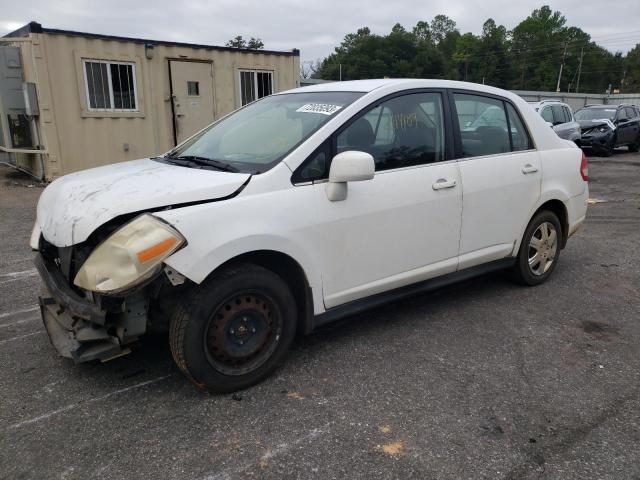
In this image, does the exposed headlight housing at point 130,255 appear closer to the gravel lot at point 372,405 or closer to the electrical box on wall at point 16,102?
the gravel lot at point 372,405

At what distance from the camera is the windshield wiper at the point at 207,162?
3.24 m

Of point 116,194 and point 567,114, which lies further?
point 567,114

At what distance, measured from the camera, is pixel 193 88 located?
12352 mm

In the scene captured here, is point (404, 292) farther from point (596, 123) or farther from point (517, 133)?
point (596, 123)

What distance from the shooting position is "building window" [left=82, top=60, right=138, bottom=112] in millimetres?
10852

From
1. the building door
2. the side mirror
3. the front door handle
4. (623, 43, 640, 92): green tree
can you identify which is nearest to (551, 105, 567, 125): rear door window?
the building door

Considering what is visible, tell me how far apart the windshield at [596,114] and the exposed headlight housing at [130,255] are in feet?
60.1

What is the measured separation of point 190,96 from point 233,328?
34.4ft

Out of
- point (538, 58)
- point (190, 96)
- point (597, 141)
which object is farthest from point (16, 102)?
point (538, 58)

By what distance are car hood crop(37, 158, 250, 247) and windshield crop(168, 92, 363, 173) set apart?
0.26m

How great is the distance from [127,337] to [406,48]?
7558cm

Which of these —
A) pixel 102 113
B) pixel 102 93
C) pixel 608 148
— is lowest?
pixel 608 148

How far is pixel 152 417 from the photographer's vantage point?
9.23 ft

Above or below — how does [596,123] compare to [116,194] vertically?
below
